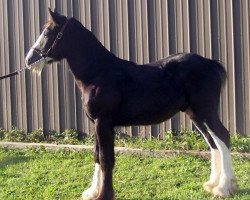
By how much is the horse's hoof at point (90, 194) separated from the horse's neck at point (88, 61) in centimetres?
121

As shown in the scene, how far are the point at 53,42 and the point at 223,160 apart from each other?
224 cm

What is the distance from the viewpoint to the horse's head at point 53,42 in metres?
6.08

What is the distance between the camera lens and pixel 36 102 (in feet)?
31.4

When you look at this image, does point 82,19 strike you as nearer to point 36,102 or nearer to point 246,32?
point 36,102

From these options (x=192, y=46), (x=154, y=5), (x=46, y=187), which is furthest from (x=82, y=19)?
(x=46, y=187)

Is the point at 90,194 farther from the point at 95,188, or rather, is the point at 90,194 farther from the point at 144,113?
the point at 144,113

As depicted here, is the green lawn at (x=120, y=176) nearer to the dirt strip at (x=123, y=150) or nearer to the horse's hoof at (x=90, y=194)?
the dirt strip at (x=123, y=150)

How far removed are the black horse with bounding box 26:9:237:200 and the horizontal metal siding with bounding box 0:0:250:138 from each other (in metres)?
2.04

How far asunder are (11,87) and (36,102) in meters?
0.57

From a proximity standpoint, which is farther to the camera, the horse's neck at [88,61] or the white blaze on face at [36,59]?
the white blaze on face at [36,59]

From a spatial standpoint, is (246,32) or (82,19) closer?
(246,32)

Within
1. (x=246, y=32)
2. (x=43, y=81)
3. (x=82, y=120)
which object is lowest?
(x=82, y=120)

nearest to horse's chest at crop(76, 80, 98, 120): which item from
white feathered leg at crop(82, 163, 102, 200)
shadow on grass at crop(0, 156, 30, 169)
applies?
white feathered leg at crop(82, 163, 102, 200)

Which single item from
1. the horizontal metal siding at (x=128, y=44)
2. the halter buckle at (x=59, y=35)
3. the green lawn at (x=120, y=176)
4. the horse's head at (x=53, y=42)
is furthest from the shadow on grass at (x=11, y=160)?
the halter buckle at (x=59, y=35)
